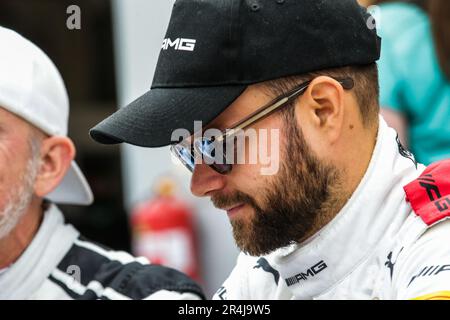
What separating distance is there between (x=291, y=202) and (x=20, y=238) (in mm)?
935

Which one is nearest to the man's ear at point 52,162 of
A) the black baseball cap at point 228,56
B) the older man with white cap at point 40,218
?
the older man with white cap at point 40,218

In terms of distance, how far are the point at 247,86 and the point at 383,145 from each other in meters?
0.36

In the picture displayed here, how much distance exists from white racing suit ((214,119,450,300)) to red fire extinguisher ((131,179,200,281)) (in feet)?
10.7

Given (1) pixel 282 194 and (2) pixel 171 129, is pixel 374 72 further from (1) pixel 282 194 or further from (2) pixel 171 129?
(2) pixel 171 129

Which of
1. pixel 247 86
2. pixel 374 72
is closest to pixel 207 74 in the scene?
pixel 247 86

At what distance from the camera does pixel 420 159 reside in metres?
3.31

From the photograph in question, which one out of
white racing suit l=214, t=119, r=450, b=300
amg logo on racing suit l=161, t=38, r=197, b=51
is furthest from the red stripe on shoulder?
amg logo on racing suit l=161, t=38, r=197, b=51

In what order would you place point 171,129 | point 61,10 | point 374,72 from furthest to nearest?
point 61,10 → point 374,72 → point 171,129

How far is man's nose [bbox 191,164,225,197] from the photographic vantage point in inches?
85.0

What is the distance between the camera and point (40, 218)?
2785mm

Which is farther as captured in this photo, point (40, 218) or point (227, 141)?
point (40, 218)

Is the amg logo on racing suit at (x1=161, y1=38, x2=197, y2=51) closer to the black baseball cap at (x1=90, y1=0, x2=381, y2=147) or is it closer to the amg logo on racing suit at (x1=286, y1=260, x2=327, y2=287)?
the black baseball cap at (x1=90, y1=0, x2=381, y2=147)

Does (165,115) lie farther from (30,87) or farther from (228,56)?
(30,87)

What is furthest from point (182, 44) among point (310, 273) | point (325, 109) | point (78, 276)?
point (78, 276)
